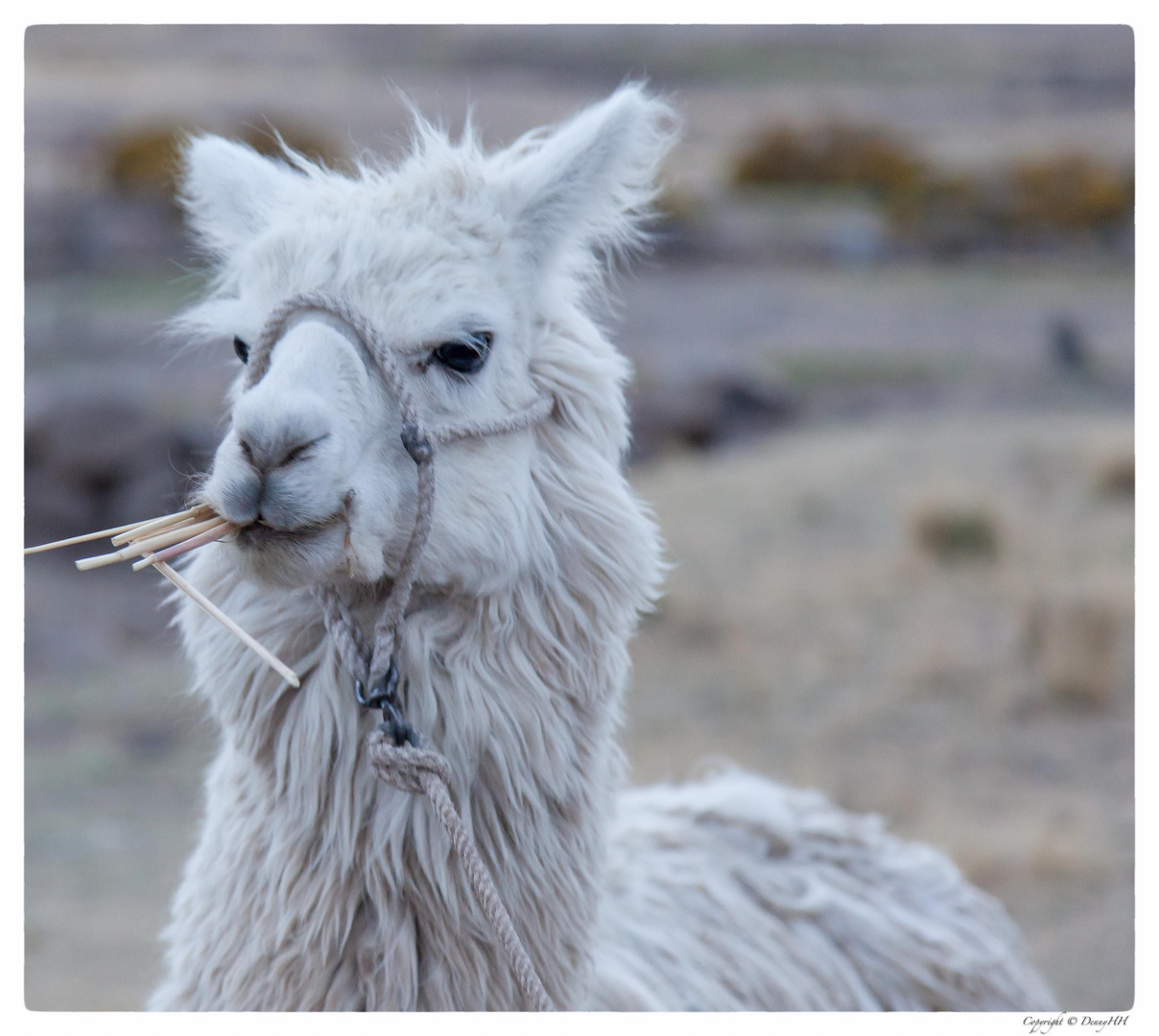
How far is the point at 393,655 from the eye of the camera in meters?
1.36

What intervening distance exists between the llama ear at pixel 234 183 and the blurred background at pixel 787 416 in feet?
1.04

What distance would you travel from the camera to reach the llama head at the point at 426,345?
1.26 m

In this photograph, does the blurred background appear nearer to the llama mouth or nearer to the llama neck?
the llama neck

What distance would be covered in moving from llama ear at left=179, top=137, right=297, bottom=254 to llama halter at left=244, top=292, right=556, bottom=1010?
32 cm

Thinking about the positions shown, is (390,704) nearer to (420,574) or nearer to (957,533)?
(420,574)

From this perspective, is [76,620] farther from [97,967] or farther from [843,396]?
[843,396]

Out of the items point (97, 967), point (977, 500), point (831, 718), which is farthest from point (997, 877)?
point (97, 967)

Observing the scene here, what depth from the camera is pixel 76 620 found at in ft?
13.7

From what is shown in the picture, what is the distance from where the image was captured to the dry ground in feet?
10.5

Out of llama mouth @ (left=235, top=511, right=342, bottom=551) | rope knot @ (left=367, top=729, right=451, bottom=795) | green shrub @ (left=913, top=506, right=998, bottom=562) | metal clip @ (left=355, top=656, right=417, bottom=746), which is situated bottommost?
rope knot @ (left=367, top=729, right=451, bottom=795)

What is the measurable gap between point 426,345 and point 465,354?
0.18 ft

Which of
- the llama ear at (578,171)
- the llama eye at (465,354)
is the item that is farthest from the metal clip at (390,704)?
the llama ear at (578,171)

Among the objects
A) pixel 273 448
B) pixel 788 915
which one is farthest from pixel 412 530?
pixel 788 915

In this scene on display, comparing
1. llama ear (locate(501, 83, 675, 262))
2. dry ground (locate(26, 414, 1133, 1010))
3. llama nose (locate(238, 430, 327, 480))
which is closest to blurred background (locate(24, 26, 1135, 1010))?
dry ground (locate(26, 414, 1133, 1010))
